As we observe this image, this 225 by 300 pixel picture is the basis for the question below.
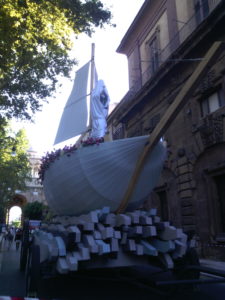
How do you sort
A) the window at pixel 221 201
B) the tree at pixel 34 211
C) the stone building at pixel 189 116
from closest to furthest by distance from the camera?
the window at pixel 221 201 < the stone building at pixel 189 116 < the tree at pixel 34 211

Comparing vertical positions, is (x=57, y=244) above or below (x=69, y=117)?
below

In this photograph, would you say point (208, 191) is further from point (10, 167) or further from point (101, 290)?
point (10, 167)

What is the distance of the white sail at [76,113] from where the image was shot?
264 inches

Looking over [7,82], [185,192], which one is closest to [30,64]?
[7,82]

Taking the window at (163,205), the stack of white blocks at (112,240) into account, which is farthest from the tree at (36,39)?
the window at (163,205)

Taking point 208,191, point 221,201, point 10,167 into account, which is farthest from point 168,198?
point 10,167

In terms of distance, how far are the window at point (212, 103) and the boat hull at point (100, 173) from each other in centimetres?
729

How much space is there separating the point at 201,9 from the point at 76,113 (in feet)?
31.2

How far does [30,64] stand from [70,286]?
337 inches

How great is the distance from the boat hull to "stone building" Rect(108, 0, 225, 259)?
5278mm

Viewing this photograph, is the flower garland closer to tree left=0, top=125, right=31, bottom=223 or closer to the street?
the street

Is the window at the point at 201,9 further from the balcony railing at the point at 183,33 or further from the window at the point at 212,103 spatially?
the window at the point at 212,103

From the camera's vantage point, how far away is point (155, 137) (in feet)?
14.9

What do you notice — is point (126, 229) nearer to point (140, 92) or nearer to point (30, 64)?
point (30, 64)
